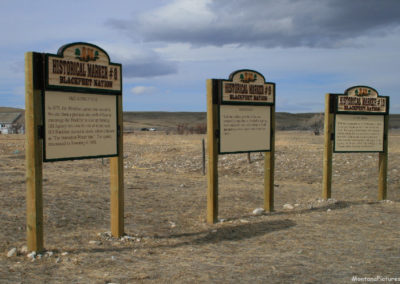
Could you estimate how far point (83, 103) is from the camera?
18.2ft

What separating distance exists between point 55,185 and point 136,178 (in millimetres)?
2873

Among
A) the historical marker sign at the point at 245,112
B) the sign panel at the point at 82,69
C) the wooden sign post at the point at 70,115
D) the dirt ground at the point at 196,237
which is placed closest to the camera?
the dirt ground at the point at 196,237

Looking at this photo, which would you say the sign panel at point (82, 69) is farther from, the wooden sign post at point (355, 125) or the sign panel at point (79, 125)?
the wooden sign post at point (355, 125)

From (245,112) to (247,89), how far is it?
40 cm

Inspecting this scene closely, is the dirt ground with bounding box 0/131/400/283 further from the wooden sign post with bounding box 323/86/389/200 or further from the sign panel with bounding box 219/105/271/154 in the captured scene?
the sign panel with bounding box 219/105/271/154

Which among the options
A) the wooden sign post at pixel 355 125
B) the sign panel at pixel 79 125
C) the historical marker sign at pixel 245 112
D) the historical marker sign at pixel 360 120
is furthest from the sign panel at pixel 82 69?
the historical marker sign at pixel 360 120

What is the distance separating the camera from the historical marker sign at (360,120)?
356 inches

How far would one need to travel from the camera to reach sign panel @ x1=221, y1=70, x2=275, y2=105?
7.23 meters

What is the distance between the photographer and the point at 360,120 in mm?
9281

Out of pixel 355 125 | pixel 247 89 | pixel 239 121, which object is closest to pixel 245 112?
pixel 239 121

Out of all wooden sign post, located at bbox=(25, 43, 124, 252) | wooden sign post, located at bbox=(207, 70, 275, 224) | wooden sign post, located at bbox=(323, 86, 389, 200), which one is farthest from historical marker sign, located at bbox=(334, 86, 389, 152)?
wooden sign post, located at bbox=(25, 43, 124, 252)

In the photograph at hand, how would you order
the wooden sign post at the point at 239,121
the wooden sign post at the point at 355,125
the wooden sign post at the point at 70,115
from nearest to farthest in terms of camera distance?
the wooden sign post at the point at 70,115, the wooden sign post at the point at 239,121, the wooden sign post at the point at 355,125

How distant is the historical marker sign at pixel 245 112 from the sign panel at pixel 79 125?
2.02 m

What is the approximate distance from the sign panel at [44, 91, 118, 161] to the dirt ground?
120cm
